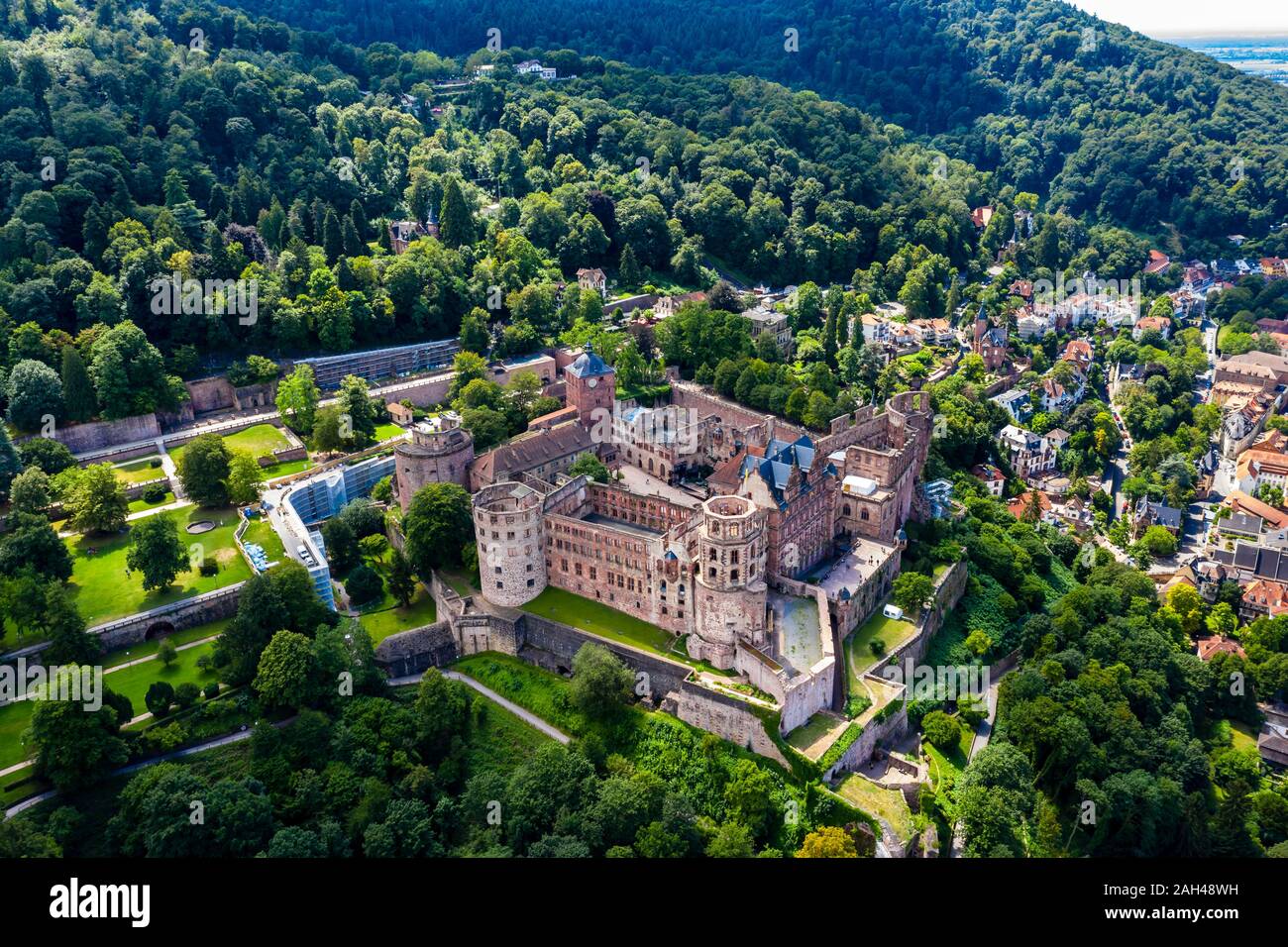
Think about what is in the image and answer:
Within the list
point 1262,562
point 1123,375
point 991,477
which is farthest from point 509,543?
point 1123,375

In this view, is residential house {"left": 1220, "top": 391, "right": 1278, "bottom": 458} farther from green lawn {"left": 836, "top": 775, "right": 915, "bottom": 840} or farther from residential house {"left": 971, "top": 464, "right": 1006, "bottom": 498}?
green lawn {"left": 836, "top": 775, "right": 915, "bottom": 840}

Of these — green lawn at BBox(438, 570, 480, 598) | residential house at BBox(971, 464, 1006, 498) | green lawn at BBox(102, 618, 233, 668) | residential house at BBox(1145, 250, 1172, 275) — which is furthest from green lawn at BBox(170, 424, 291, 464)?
residential house at BBox(1145, 250, 1172, 275)

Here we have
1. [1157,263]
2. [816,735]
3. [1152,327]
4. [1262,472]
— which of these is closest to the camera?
[816,735]

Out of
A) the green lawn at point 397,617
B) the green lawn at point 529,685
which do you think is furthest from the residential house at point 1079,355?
the green lawn at point 397,617

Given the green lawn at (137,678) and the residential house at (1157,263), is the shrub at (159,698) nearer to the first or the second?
the green lawn at (137,678)

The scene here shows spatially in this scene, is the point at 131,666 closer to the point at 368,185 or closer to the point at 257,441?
the point at 257,441

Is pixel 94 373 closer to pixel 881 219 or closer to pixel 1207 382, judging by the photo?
pixel 881 219
